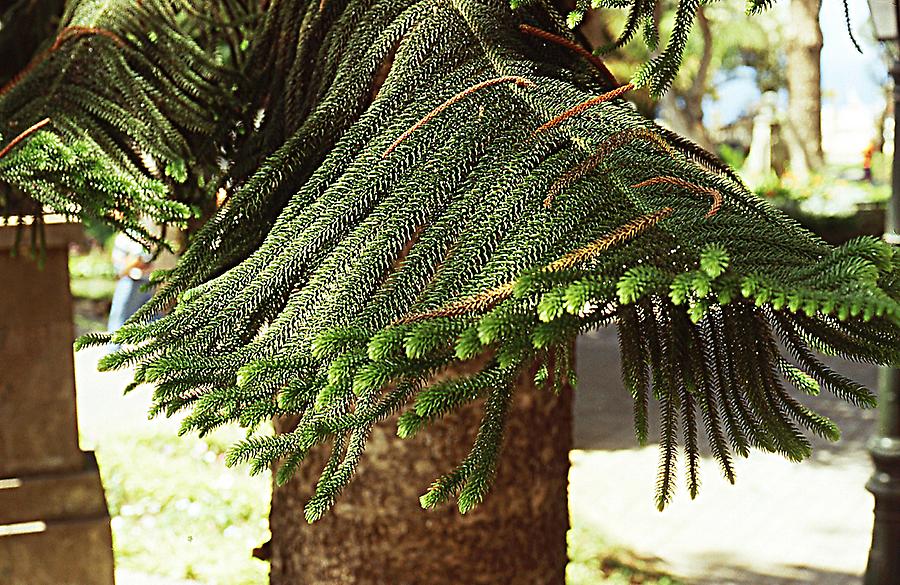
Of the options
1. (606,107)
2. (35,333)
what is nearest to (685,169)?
(606,107)

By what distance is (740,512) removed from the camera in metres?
6.93

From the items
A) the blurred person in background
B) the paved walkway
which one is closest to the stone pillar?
the paved walkway

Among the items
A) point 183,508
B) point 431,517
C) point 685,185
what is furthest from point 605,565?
point 685,185

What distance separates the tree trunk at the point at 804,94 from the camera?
24.4m

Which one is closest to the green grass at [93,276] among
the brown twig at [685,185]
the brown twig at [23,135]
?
the brown twig at [23,135]

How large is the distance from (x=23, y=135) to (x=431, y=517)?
4.75 ft

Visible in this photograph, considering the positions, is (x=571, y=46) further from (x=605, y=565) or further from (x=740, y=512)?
(x=740, y=512)

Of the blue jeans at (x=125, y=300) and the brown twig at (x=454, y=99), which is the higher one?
the blue jeans at (x=125, y=300)

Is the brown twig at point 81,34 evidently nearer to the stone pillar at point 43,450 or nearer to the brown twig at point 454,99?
the brown twig at point 454,99

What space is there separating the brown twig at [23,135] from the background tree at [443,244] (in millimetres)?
30

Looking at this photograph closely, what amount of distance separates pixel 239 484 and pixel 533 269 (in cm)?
609

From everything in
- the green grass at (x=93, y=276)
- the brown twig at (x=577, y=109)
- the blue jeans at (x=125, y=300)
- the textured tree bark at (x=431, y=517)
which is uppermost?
the green grass at (x=93, y=276)

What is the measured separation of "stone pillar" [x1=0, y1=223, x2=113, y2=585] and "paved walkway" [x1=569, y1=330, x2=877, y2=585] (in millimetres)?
3397

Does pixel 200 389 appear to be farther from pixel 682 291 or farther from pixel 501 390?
pixel 682 291
